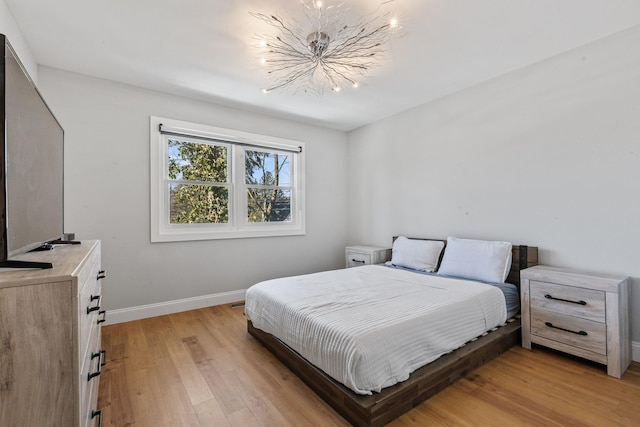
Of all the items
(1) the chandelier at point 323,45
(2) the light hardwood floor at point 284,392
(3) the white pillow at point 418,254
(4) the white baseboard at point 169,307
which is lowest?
(2) the light hardwood floor at point 284,392

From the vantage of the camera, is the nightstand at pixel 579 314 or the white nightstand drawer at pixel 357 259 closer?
the nightstand at pixel 579 314

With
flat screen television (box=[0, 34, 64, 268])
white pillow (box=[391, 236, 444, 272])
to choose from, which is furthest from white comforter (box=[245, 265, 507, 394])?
flat screen television (box=[0, 34, 64, 268])

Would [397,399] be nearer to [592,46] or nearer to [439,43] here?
[439,43]

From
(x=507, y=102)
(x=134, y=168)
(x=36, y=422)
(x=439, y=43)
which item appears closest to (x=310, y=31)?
(x=439, y=43)

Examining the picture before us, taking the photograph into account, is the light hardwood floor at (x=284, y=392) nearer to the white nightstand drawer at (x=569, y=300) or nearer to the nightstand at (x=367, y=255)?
the white nightstand drawer at (x=569, y=300)

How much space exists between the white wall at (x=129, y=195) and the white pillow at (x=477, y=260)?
7.71 ft

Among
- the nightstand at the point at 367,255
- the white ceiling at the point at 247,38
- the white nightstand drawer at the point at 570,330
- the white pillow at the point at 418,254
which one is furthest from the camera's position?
the nightstand at the point at 367,255

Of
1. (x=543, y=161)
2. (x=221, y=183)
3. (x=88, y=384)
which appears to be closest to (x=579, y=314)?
(x=543, y=161)

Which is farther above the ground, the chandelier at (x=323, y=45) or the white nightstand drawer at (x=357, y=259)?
the chandelier at (x=323, y=45)

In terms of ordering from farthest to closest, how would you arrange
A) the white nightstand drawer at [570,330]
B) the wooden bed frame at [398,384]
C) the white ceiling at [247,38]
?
the white nightstand drawer at [570,330] → the white ceiling at [247,38] → the wooden bed frame at [398,384]

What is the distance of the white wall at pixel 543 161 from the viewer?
89.4 inches

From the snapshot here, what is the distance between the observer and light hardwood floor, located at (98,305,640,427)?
162 centimetres

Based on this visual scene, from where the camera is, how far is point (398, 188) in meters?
4.07

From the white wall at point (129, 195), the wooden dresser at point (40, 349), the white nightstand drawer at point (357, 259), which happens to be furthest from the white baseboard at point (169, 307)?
the wooden dresser at point (40, 349)
